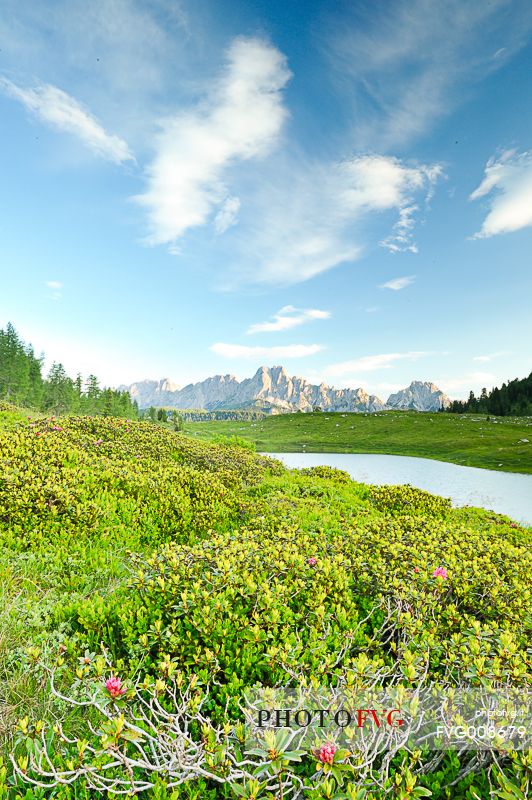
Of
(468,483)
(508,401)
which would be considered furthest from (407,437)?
(508,401)

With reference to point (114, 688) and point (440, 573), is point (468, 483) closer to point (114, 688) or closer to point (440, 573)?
point (440, 573)

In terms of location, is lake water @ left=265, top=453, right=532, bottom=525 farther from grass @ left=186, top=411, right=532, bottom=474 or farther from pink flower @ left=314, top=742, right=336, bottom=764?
pink flower @ left=314, top=742, right=336, bottom=764

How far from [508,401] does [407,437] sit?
182 feet

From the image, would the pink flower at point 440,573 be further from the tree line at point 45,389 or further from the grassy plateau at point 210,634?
the tree line at point 45,389

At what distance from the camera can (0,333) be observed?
78625 mm

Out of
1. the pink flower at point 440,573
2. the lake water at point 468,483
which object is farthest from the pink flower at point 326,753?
the lake water at point 468,483

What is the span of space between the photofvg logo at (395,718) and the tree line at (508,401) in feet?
365

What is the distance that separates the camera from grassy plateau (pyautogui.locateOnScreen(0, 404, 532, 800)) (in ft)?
9.78

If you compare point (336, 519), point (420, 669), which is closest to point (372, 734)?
point (420, 669)

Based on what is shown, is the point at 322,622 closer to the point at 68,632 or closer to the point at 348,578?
the point at 348,578

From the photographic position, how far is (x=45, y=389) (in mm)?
96312

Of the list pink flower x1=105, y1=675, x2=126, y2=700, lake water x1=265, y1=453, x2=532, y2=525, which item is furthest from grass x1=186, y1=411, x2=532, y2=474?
pink flower x1=105, y1=675, x2=126, y2=700

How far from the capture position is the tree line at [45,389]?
75600 mm

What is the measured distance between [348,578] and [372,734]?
2.64m
